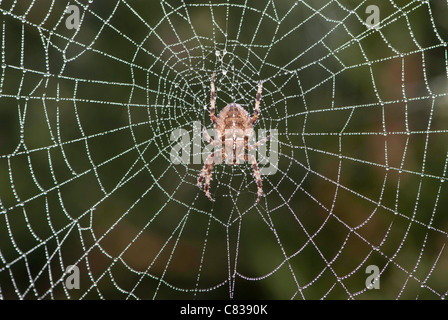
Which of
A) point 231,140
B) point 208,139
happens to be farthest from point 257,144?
point 208,139

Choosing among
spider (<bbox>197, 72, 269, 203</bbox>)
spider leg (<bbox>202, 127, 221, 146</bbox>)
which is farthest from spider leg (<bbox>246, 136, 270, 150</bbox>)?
spider leg (<bbox>202, 127, 221, 146</bbox>)

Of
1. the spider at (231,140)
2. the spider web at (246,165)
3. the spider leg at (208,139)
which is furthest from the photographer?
the spider web at (246,165)

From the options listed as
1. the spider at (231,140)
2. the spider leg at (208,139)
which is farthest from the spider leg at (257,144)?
the spider leg at (208,139)

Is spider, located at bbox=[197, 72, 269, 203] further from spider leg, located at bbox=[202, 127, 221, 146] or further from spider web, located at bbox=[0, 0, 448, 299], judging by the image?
spider web, located at bbox=[0, 0, 448, 299]

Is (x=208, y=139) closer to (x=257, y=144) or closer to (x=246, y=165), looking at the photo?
(x=257, y=144)

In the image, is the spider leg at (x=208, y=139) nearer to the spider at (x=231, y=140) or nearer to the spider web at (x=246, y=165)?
the spider at (x=231, y=140)

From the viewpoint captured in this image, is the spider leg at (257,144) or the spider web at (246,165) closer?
the spider leg at (257,144)
